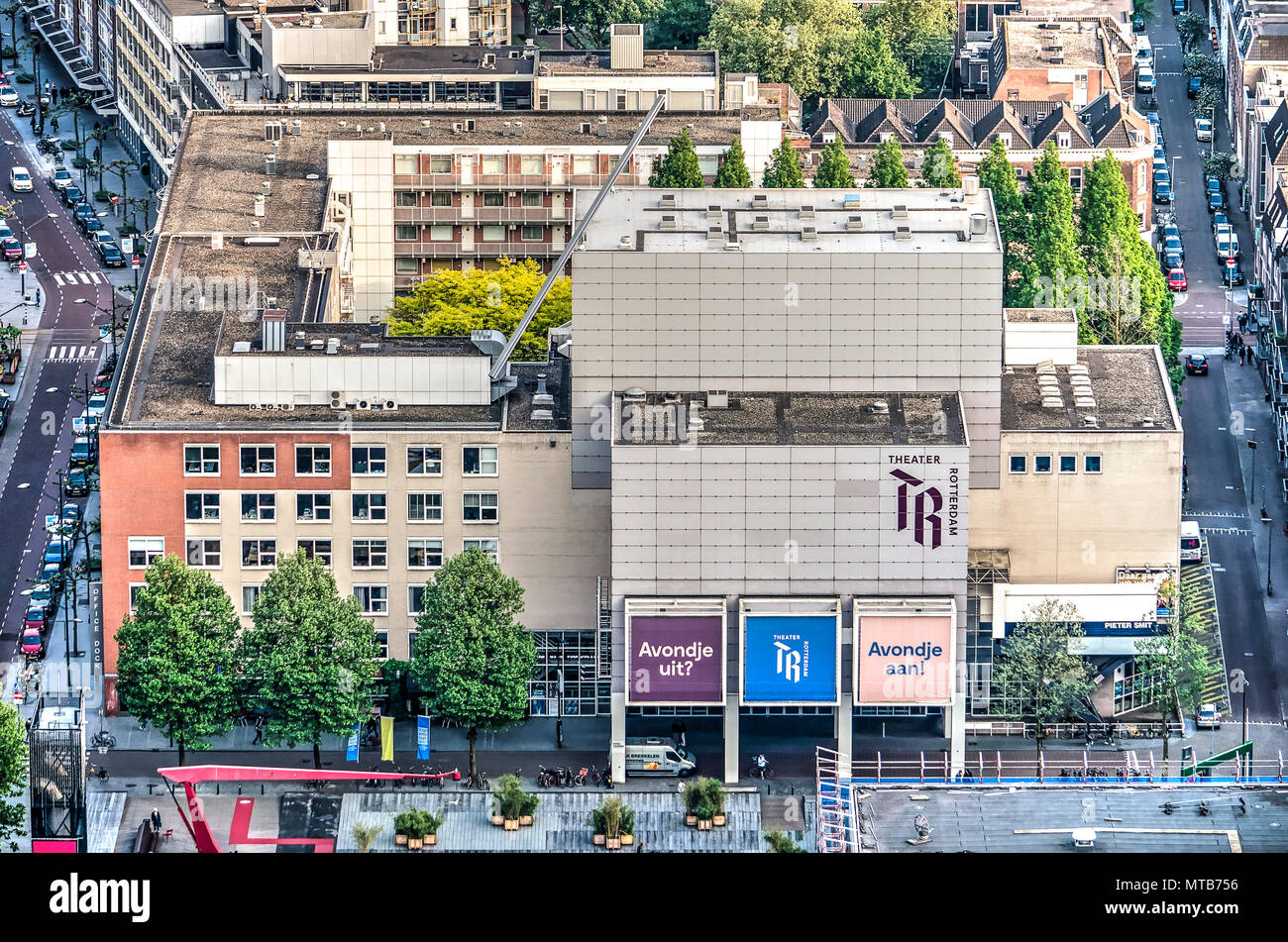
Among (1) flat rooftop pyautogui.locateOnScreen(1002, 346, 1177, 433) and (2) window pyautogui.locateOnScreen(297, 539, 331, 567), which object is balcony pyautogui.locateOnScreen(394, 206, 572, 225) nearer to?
(1) flat rooftop pyautogui.locateOnScreen(1002, 346, 1177, 433)

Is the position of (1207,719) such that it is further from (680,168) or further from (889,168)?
(680,168)

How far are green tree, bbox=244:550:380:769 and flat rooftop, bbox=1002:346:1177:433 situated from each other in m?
37.8

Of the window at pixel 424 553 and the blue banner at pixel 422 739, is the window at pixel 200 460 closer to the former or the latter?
the window at pixel 424 553

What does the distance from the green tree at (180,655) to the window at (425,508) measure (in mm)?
11833

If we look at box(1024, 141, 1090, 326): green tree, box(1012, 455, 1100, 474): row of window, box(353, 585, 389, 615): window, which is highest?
box(1024, 141, 1090, 326): green tree

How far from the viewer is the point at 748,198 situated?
479 feet

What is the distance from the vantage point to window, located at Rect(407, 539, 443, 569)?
141375mm

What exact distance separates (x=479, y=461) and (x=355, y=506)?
295 inches

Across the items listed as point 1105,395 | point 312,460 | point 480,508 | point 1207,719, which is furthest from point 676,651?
point 1207,719

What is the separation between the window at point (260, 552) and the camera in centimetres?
14125

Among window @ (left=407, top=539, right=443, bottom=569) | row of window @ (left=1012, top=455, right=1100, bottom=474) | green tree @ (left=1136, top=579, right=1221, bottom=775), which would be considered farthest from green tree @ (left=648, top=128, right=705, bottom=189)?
green tree @ (left=1136, top=579, right=1221, bottom=775)

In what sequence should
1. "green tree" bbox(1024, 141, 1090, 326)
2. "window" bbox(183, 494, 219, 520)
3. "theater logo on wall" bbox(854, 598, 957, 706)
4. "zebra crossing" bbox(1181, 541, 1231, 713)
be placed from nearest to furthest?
"theater logo on wall" bbox(854, 598, 957, 706) < "window" bbox(183, 494, 219, 520) < "zebra crossing" bbox(1181, 541, 1231, 713) < "green tree" bbox(1024, 141, 1090, 326)
